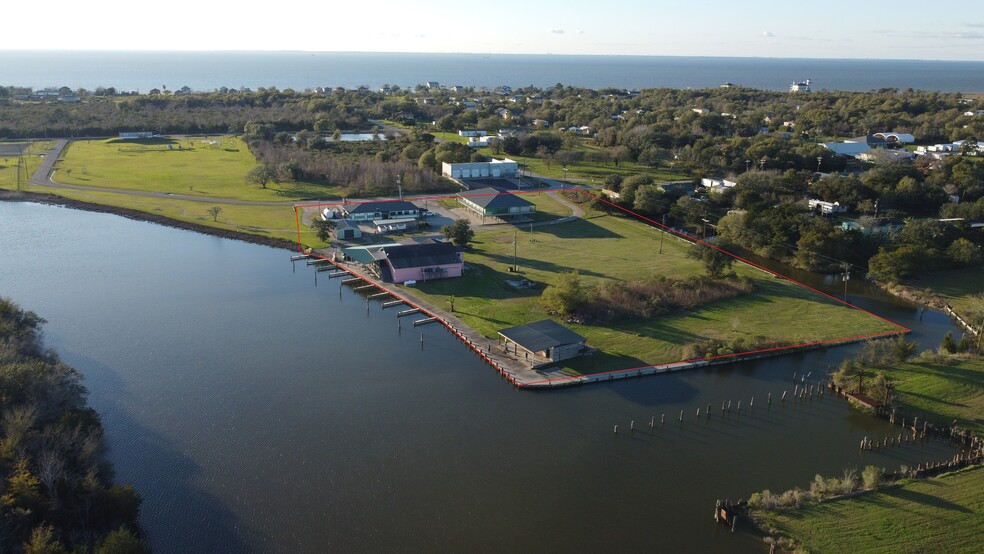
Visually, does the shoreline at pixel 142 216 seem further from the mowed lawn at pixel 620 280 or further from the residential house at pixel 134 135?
the residential house at pixel 134 135

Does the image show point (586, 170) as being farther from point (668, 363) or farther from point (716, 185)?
point (668, 363)

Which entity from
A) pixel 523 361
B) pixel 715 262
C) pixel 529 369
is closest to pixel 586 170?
pixel 715 262

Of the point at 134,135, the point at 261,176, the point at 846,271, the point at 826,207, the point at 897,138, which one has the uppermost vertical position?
the point at 134,135

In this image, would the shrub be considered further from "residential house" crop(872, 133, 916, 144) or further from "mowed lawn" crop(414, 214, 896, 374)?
A: "residential house" crop(872, 133, 916, 144)

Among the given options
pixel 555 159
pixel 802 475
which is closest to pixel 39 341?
pixel 802 475

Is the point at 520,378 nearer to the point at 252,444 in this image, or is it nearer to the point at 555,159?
the point at 252,444

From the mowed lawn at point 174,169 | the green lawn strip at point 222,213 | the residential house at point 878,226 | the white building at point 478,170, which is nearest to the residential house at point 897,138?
the residential house at point 878,226

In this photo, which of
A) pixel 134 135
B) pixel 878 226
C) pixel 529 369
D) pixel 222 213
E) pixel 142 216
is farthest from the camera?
pixel 134 135
